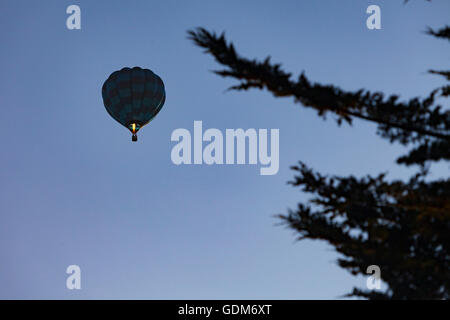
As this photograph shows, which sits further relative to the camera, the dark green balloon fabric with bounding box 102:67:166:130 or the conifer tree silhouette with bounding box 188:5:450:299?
the dark green balloon fabric with bounding box 102:67:166:130

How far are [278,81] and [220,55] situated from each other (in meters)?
0.78

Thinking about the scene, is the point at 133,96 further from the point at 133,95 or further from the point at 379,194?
the point at 379,194

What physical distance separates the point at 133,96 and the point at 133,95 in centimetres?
7

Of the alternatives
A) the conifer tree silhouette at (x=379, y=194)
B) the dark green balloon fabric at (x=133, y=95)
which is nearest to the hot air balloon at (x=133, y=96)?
the dark green balloon fabric at (x=133, y=95)

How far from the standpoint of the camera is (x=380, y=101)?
27.5 feet

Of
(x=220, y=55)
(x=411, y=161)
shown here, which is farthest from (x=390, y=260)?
(x=220, y=55)

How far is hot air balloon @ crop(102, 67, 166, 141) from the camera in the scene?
2666cm

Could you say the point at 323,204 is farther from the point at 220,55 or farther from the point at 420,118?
the point at 220,55

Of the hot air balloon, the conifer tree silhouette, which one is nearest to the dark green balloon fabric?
the hot air balloon

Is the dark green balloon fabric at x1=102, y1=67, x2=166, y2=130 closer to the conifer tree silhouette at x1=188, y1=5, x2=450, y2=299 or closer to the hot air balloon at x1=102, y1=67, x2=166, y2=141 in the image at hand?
the hot air balloon at x1=102, y1=67, x2=166, y2=141

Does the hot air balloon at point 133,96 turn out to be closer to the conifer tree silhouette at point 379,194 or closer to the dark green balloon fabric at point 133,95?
the dark green balloon fabric at point 133,95

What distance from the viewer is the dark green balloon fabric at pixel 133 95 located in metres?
26.7
